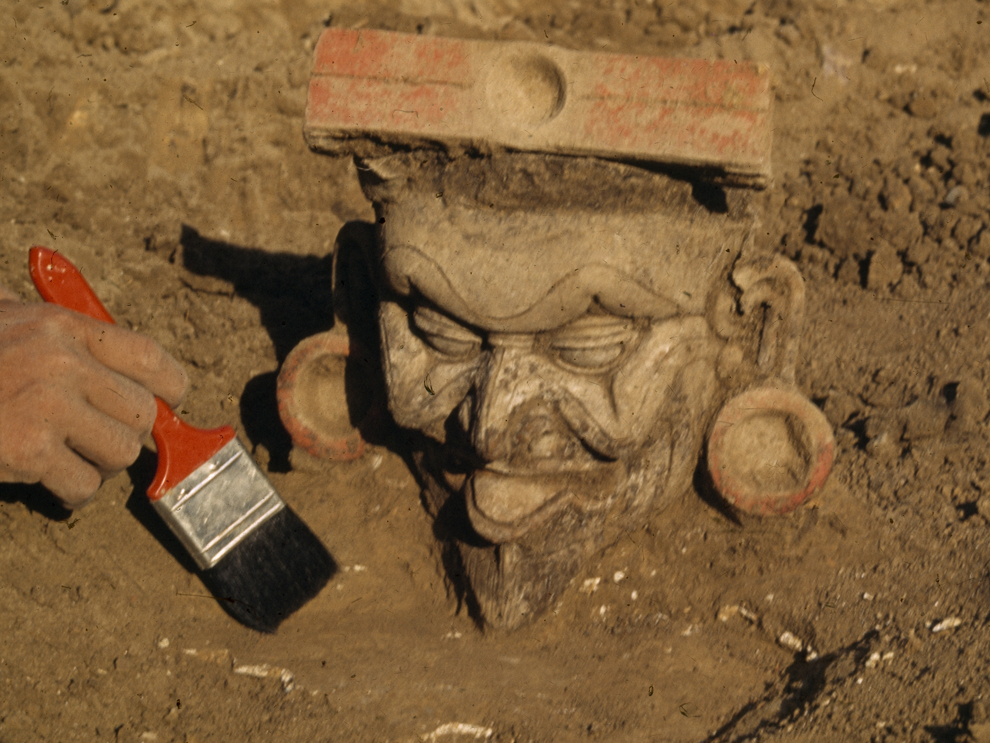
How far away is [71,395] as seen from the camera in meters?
2.47

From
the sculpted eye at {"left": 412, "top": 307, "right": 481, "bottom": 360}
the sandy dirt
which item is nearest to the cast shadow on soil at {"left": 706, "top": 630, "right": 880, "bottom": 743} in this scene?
the sandy dirt

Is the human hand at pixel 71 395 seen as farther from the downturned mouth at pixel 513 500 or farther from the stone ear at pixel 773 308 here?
the stone ear at pixel 773 308

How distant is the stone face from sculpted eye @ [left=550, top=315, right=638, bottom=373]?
443 mm

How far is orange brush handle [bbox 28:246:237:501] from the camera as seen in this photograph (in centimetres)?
272

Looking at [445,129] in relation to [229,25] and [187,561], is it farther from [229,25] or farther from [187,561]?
[229,25]

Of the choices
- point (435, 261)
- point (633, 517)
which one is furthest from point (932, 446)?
point (435, 261)

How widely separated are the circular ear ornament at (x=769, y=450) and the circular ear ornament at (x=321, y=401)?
118 centimetres

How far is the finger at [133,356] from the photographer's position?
8.53 ft

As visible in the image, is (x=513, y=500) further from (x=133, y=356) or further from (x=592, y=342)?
(x=133, y=356)

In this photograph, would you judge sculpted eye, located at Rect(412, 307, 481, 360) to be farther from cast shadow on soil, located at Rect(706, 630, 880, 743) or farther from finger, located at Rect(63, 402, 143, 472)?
cast shadow on soil, located at Rect(706, 630, 880, 743)

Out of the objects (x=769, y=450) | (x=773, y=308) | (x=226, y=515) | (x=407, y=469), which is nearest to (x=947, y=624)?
(x=769, y=450)

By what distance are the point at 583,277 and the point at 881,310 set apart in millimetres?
1687

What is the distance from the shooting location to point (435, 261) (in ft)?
7.95

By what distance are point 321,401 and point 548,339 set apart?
3.33 ft
